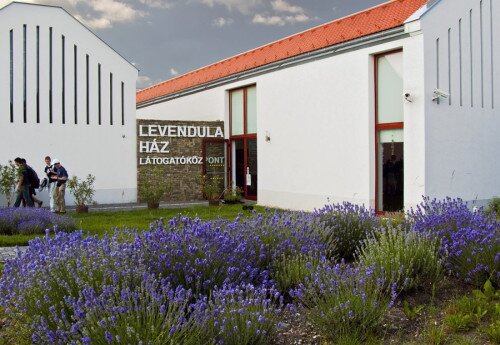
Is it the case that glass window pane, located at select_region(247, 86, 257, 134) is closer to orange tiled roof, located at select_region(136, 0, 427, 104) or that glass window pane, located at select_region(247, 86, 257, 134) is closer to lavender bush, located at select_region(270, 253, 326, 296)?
orange tiled roof, located at select_region(136, 0, 427, 104)

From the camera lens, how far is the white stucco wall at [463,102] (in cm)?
1244

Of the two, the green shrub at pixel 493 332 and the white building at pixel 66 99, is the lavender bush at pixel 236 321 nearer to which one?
the green shrub at pixel 493 332

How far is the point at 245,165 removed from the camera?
19.6 meters

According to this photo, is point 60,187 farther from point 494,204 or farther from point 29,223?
point 494,204

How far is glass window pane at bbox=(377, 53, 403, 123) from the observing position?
511 inches

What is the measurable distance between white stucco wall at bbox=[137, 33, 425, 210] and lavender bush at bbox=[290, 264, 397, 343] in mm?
8644

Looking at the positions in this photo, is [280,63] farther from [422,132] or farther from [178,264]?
[178,264]

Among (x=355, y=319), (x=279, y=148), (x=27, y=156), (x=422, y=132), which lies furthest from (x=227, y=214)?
(x=355, y=319)

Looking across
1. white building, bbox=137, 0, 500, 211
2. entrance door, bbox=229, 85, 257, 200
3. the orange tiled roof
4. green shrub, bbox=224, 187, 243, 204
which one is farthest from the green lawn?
the orange tiled roof

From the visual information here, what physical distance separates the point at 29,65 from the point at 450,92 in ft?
43.7

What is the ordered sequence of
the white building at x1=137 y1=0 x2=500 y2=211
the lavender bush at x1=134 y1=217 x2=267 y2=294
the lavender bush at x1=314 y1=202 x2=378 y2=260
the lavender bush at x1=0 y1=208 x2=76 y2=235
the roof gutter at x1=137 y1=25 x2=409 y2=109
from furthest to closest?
1. the roof gutter at x1=137 y1=25 x2=409 y2=109
2. the white building at x1=137 y1=0 x2=500 y2=211
3. the lavender bush at x1=0 y1=208 x2=76 y2=235
4. the lavender bush at x1=314 y1=202 x2=378 y2=260
5. the lavender bush at x1=134 y1=217 x2=267 y2=294

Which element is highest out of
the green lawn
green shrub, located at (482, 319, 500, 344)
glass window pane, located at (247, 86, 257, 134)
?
glass window pane, located at (247, 86, 257, 134)

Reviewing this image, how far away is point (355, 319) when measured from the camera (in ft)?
12.5

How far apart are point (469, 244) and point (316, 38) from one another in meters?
12.3
